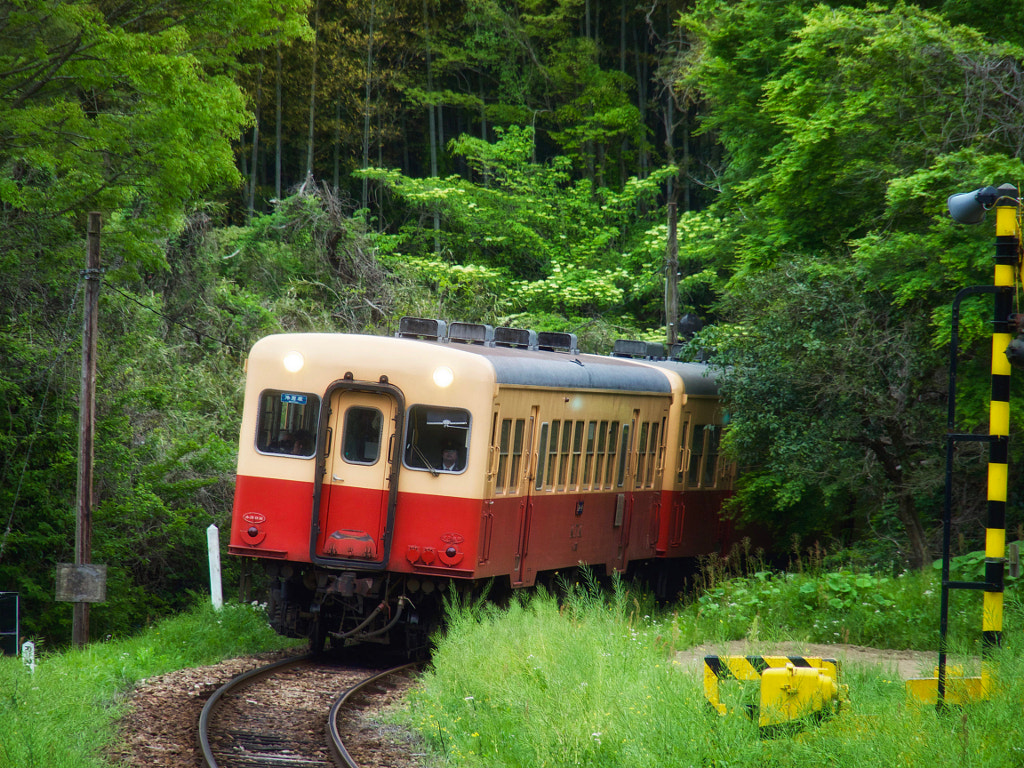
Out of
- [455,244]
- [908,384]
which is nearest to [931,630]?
[908,384]

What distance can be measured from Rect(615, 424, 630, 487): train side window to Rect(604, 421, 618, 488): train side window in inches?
5.4

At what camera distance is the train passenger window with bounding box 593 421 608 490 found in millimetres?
15062

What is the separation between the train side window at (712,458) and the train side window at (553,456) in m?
4.75

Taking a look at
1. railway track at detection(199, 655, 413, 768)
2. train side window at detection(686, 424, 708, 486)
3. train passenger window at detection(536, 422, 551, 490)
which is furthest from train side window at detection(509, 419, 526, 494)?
train side window at detection(686, 424, 708, 486)

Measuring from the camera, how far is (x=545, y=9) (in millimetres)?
40625

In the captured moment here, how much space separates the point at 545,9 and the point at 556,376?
29.5 metres

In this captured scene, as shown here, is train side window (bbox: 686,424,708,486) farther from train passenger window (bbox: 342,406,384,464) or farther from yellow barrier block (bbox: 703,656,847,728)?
yellow barrier block (bbox: 703,656,847,728)

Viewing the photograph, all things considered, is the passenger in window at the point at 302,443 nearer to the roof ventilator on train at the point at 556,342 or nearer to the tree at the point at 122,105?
the roof ventilator on train at the point at 556,342

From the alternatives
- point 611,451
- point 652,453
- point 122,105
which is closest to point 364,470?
point 611,451

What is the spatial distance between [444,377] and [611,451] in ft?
13.0

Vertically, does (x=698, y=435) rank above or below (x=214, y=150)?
below

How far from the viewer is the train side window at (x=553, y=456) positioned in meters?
13.9

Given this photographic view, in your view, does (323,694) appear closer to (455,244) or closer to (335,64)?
(455,244)

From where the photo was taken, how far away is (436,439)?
40.0 feet
